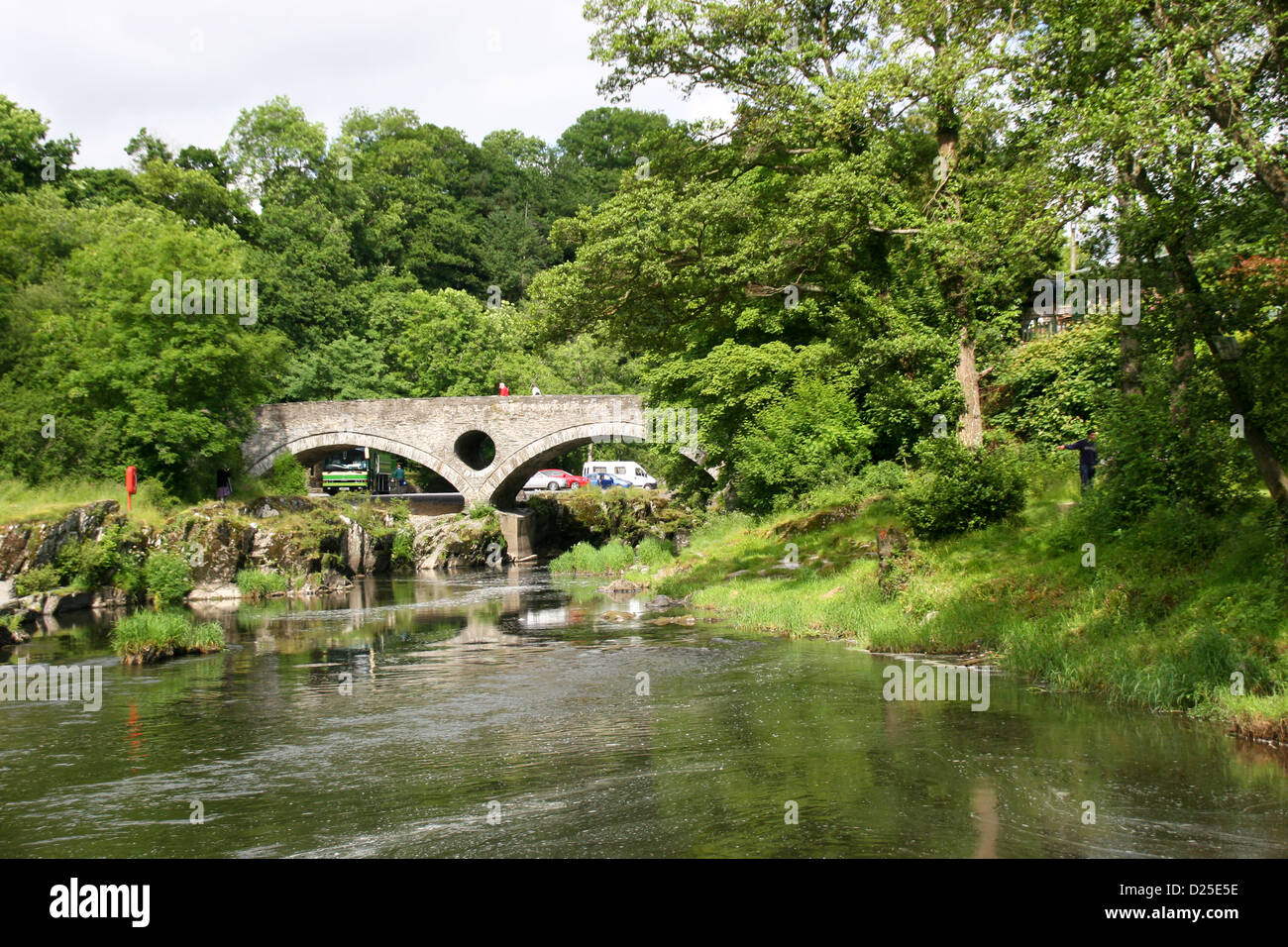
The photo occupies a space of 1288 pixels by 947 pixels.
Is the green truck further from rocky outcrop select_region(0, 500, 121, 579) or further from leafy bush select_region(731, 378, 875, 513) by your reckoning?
leafy bush select_region(731, 378, 875, 513)

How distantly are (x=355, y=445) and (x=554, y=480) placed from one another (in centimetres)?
1198

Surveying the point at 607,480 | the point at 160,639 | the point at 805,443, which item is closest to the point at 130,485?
the point at 160,639

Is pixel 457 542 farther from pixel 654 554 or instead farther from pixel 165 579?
pixel 165 579

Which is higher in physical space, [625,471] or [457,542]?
[625,471]

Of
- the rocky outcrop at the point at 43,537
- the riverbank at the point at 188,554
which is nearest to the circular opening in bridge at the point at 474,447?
the riverbank at the point at 188,554

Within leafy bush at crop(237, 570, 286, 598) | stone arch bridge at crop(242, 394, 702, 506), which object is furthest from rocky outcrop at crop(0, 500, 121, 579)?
stone arch bridge at crop(242, 394, 702, 506)

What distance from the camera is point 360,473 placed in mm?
49344

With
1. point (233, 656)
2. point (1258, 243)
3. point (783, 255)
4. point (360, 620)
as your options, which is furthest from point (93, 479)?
point (1258, 243)

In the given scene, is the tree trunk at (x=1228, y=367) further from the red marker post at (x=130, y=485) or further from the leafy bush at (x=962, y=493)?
the red marker post at (x=130, y=485)

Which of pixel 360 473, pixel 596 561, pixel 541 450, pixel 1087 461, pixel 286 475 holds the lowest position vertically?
pixel 596 561

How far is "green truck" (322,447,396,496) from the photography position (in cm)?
4881

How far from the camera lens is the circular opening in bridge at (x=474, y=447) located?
48.3m

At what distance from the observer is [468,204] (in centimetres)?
7756

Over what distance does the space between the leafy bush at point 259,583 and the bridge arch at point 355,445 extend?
15.4 meters
